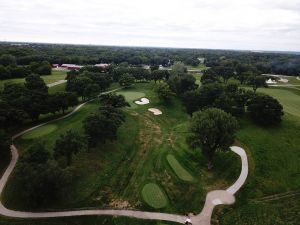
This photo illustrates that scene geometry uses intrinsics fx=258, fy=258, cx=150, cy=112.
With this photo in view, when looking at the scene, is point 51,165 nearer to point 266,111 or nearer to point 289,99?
point 266,111

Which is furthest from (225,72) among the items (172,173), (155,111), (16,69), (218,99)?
(16,69)

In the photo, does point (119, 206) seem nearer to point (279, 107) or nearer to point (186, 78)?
point (279, 107)

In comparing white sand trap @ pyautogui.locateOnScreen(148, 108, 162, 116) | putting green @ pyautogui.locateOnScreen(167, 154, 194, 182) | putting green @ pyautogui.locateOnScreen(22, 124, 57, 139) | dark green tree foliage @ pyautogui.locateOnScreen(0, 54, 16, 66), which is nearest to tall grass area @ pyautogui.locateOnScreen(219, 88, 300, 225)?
putting green @ pyautogui.locateOnScreen(167, 154, 194, 182)

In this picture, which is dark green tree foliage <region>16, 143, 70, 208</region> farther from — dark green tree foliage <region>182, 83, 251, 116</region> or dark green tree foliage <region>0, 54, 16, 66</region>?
dark green tree foliage <region>0, 54, 16, 66</region>

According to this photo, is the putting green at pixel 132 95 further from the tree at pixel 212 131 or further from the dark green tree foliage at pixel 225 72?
the dark green tree foliage at pixel 225 72

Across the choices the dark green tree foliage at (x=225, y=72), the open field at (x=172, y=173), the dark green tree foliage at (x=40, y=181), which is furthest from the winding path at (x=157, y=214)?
the dark green tree foliage at (x=225, y=72)

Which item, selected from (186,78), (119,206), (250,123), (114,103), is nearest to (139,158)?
(119,206)
